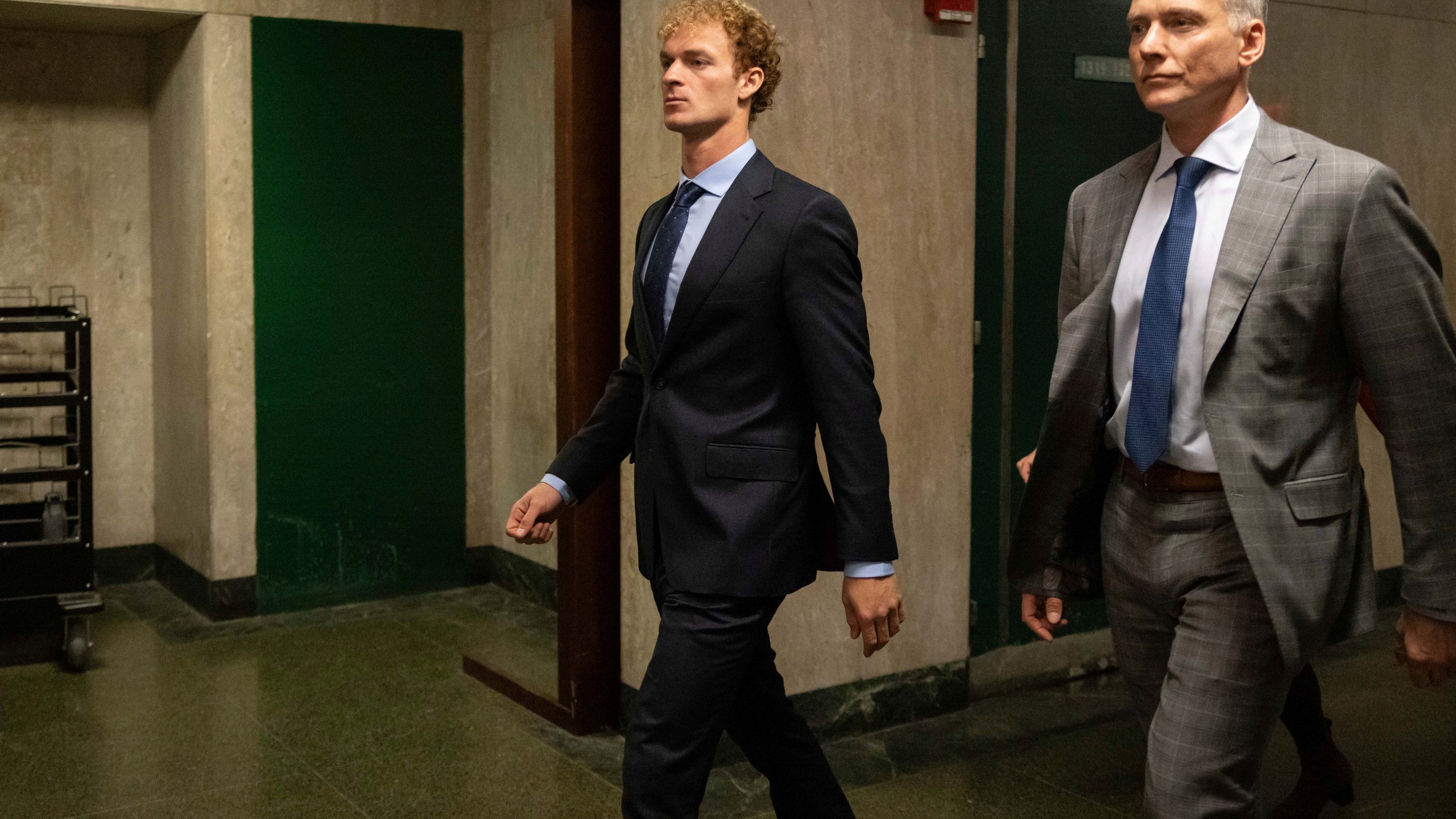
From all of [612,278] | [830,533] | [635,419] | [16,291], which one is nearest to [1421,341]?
[830,533]

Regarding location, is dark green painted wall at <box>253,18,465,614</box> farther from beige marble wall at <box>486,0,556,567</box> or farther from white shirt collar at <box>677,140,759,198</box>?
white shirt collar at <box>677,140,759,198</box>

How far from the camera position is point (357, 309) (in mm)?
5496

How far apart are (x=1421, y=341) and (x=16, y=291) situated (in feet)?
17.0

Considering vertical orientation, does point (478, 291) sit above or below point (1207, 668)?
above

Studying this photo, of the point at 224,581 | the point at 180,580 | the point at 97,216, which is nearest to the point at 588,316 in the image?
the point at 224,581

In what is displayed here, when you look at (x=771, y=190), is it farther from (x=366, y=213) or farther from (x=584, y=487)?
(x=366, y=213)

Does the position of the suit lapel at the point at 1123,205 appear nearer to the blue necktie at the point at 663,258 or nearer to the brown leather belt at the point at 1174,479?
the brown leather belt at the point at 1174,479

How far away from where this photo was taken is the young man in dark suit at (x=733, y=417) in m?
2.24

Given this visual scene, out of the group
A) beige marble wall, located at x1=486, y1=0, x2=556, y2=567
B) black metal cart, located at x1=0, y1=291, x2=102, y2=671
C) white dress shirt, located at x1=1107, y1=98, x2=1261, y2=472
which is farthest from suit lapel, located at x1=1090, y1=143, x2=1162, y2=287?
black metal cart, located at x1=0, y1=291, x2=102, y2=671

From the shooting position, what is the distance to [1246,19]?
201cm

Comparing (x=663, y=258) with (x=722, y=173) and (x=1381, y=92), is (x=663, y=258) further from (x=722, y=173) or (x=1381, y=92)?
(x=1381, y=92)

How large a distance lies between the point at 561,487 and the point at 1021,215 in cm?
221

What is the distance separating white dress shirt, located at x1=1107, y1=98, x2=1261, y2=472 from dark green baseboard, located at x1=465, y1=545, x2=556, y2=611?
3606 millimetres

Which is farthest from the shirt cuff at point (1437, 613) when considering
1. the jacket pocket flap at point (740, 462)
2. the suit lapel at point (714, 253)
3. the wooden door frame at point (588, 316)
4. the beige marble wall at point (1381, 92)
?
the beige marble wall at point (1381, 92)
